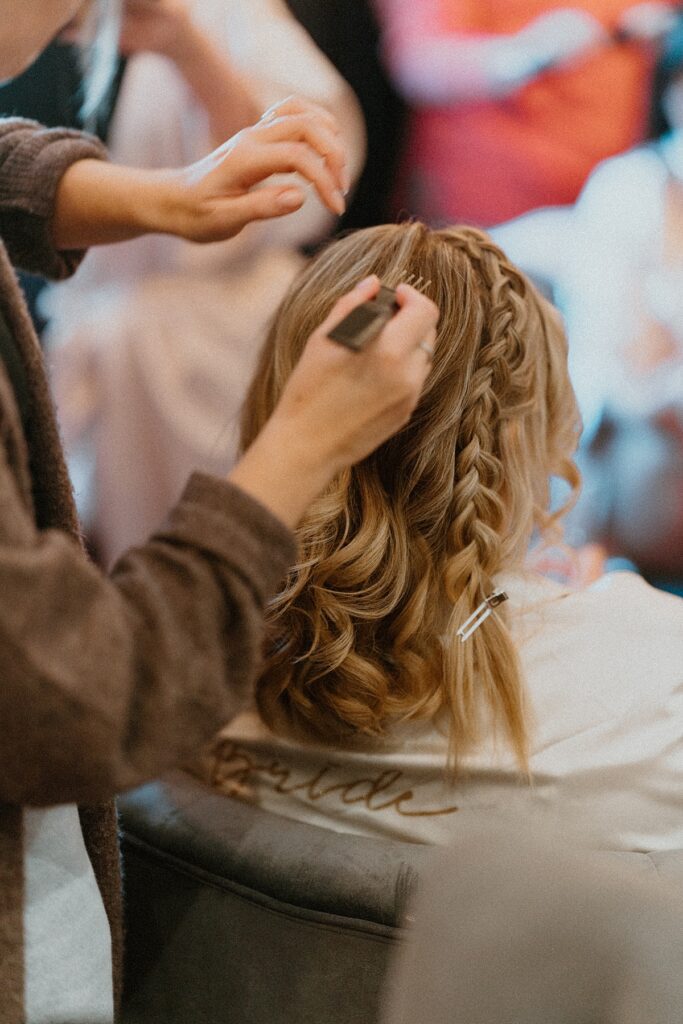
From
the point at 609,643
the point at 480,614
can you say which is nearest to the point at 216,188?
the point at 480,614

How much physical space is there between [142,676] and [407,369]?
270mm

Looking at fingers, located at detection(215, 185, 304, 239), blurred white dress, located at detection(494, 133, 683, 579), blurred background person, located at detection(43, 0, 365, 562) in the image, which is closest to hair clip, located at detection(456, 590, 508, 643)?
fingers, located at detection(215, 185, 304, 239)

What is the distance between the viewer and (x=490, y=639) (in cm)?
98

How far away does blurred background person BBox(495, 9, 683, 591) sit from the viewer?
5.16ft

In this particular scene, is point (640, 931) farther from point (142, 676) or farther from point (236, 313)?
point (236, 313)

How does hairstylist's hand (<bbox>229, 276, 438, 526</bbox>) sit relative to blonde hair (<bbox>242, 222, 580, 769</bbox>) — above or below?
above

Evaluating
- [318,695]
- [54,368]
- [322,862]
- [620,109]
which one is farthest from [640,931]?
[54,368]

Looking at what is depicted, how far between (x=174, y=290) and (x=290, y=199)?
1053mm

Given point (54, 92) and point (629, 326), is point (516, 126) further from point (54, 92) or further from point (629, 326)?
point (54, 92)

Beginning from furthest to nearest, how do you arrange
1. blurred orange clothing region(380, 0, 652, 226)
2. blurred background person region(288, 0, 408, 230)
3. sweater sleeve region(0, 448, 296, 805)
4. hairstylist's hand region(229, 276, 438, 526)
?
blurred background person region(288, 0, 408, 230)
blurred orange clothing region(380, 0, 652, 226)
hairstylist's hand region(229, 276, 438, 526)
sweater sleeve region(0, 448, 296, 805)

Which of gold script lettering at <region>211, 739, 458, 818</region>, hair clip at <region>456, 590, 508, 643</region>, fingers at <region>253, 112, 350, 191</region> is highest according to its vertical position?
fingers at <region>253, 112, 350, 191</region>

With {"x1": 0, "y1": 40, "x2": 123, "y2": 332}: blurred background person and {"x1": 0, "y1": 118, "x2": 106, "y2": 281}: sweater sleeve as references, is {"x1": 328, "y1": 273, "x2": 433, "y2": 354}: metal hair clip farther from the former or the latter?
{"x1": 0, "y1": 40, "x2": 123, "y2": 332}: blurred background person

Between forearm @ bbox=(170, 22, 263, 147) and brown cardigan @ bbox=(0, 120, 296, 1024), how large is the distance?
4.46ft

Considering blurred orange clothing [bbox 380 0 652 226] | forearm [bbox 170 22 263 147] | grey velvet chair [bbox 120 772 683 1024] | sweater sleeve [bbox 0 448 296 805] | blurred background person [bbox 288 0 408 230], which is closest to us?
sweater sleeve [bbox 0 448 296 805]
